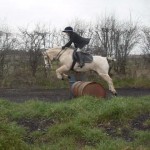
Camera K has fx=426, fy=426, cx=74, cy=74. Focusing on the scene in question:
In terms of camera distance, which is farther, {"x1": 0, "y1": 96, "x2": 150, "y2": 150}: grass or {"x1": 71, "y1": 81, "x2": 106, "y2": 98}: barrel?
{"x1": 71, "y1": 81, "x2": 106, "y2": 98}: barrel

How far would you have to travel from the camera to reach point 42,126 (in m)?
10.4

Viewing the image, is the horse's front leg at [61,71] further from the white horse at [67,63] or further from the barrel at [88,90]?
the barrel at [88,90]

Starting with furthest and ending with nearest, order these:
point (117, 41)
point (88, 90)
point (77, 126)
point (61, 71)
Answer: point (117, 41) → point (61, 71) → point (88, 90) → point (77, 126)

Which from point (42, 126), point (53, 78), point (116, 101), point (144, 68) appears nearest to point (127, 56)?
point (144, 68)

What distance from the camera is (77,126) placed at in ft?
31.9

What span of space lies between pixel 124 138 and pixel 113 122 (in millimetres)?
1165

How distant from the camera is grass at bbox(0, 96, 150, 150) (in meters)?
8.62

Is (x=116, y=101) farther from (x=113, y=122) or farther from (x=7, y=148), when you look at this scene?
(x=7, y=148)

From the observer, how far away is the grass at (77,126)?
28.3 feet

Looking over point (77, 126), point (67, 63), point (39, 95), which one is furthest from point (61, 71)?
point (77, 126)

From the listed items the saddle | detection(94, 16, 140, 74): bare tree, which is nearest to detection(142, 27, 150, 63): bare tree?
detection(94, 16, 140, 74): bare tree

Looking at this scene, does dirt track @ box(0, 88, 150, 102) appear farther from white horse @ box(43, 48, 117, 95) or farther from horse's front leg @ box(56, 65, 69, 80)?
white horse @ box(43, 48, 117, 95)

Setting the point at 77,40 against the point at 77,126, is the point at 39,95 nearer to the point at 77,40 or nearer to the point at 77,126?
the point at 77,40

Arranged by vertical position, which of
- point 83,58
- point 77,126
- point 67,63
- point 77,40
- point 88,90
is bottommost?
point 77,126
